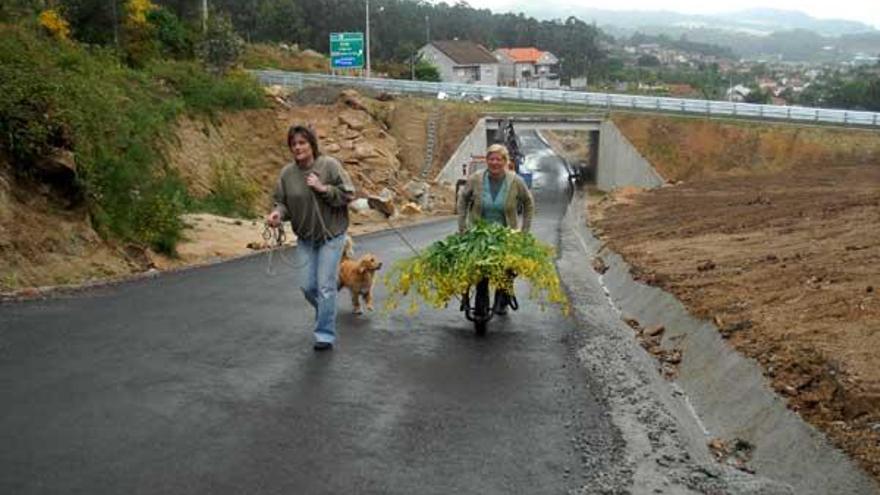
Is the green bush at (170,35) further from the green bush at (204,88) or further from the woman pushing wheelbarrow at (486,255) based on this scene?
the woman pushing wheelbarrow at (486,255)

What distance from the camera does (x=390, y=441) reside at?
684 centimetres

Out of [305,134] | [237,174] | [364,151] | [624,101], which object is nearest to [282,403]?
[305,134]

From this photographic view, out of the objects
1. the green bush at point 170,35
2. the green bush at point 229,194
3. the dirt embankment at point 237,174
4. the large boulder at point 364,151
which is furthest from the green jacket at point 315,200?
the green bush at point 170,35

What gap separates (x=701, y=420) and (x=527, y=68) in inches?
5251

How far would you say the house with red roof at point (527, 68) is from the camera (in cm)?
13075

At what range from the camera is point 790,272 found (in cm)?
1204

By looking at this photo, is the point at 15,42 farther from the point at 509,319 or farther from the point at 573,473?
the point at 573,473

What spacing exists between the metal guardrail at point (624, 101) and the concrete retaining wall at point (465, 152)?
7.07 meters

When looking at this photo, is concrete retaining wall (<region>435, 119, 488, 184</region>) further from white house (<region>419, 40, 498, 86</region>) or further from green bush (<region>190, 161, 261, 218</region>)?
white house (<region>419, 40, 498, 86</region>)

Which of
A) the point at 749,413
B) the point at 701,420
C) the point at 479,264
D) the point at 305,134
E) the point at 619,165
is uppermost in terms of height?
the point at 305,134

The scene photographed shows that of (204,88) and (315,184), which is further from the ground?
(315,184)

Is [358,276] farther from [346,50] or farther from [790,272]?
[346,50]

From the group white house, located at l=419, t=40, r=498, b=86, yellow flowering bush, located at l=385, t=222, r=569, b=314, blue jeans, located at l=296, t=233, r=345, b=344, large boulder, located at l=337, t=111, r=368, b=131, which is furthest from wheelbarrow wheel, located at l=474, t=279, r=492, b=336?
white house, located at l=419, t=40, r=498, b=86

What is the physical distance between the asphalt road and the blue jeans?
30 cm
